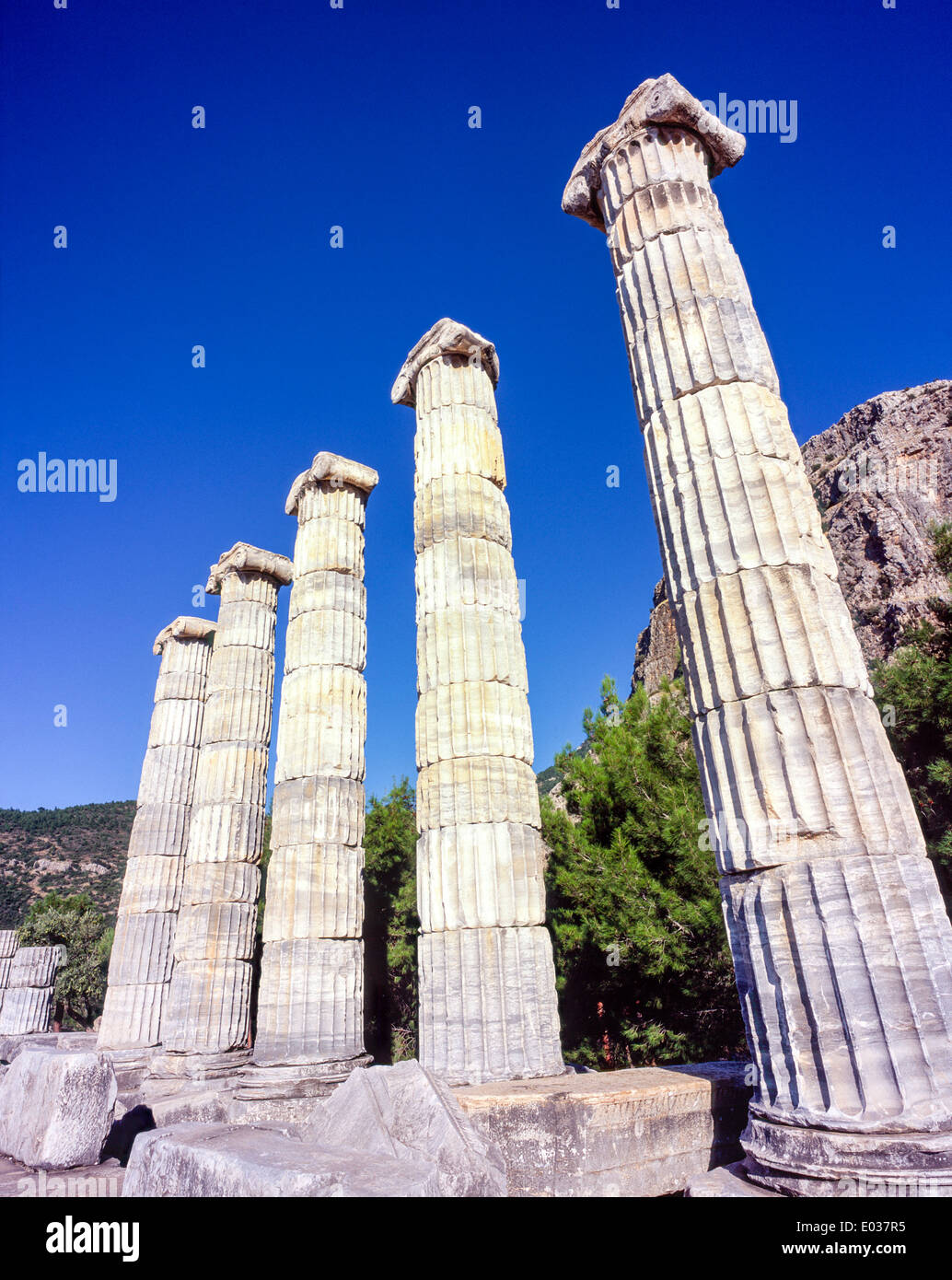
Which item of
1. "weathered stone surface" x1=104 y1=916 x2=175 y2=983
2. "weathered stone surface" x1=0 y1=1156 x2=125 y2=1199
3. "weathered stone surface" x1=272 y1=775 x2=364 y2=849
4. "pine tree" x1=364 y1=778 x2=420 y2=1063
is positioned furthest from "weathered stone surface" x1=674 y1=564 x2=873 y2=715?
"pine tree" x1=364 y1=778 x2=420 y2=1063

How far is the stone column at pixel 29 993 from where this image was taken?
58.8 ft

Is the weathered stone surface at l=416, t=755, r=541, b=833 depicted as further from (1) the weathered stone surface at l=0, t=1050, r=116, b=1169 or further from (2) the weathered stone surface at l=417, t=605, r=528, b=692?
(1) the weathered stone surface at l=0, t=1050, r=116, b=1169

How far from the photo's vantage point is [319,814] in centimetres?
1146

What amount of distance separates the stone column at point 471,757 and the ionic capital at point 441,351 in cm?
2

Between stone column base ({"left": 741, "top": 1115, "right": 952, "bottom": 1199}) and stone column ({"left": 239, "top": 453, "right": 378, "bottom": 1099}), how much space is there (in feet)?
24.6

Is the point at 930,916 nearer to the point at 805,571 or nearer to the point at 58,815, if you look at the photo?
the point at 805,571

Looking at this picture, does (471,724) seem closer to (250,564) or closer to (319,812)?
(319,812)

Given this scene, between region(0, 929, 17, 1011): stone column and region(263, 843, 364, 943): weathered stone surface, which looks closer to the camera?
region(263, 843, 364, 943): weathered stone surface

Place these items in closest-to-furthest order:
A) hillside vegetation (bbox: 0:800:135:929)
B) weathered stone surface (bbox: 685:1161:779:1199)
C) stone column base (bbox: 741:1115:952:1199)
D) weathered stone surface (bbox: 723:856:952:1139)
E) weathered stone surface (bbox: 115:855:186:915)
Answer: stone column base (bbox: 741:1115:952:1199) < weathered stone surface (bbox: 723:856:952:1139) < weathered stone surface (bbox: 685:1161:779:1199) < weathered stone surface (bbox: 115:855:186:915) < hillside vegetation (bbox: 0:800:135:929)

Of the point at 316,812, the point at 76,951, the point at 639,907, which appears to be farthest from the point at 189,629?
the point at 76,951

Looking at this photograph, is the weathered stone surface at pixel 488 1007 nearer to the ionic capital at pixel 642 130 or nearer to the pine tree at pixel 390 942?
the ionic capital at pixel 642 130

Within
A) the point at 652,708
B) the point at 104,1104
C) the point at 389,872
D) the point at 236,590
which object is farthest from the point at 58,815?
the point at 104,1104

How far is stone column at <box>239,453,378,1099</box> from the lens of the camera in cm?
1022

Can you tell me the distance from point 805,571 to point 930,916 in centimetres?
234
